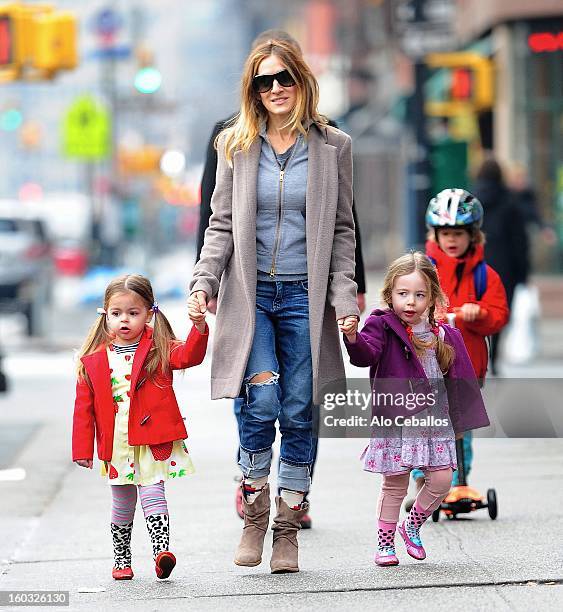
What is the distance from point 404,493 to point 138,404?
1.07 m

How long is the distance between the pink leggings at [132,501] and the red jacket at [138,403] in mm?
177

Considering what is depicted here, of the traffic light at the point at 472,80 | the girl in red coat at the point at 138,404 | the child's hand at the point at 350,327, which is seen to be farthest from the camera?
the traffic light at the point at 472,80

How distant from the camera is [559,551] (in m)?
6.62

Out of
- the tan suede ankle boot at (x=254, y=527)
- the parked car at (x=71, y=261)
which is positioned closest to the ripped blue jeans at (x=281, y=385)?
the tan suede ankle boot at (x=254, y=527)

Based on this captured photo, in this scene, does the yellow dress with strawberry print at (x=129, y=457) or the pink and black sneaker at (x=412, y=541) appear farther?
the pink and black sneaker at (x=412, y=541)

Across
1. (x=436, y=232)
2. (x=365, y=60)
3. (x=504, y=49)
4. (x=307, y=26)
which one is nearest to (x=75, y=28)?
(x=504, y=49)

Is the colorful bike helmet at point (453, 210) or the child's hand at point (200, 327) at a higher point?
the colorful bike helmet at point (453, 210)

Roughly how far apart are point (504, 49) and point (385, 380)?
17.5m

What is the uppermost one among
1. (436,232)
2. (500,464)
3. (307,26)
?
(307,26)

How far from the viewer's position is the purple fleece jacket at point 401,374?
20.5ft

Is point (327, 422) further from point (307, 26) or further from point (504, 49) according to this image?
point (307, 26)

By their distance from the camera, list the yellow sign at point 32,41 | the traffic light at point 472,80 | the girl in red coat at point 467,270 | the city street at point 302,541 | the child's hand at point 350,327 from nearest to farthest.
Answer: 1. the city street at point 302,541
2. the child's hand at point 350,327
3. the girl in red coat at point 467,270
4. the yellow sign at point 32,41
5. the traffic light at point 472,80

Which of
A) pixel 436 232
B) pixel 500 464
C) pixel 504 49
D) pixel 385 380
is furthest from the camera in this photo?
pixel 504 49

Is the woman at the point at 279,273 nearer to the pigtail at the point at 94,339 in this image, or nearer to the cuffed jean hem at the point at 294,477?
the cuffed jean hem at the point at 294,477
